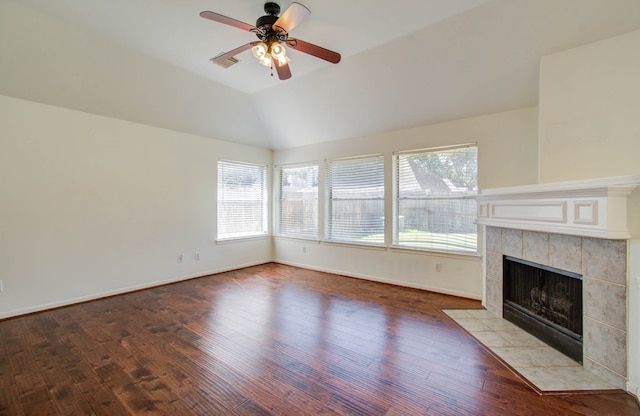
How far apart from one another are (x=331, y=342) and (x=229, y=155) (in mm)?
4066

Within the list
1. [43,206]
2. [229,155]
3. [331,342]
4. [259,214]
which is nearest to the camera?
[331,342]

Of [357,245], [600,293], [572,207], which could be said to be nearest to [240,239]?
[357,245]

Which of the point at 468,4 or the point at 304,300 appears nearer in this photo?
the point at 468,4

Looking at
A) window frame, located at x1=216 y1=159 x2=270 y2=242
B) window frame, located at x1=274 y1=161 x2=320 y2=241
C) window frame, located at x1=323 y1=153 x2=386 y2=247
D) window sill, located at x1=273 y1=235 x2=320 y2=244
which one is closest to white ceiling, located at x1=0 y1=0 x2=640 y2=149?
window frame, located at x1=323 y1=153 x2=386 y2=247

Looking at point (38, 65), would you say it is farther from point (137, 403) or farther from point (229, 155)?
point (137, 403)

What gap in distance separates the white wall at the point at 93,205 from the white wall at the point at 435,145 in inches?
86.0

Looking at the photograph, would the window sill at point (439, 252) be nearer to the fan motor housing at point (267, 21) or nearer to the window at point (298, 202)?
the window at point (298, 202)

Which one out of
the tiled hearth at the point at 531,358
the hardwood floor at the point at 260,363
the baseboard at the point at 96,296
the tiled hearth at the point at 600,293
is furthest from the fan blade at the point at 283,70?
the baseboard at the point at 96,296

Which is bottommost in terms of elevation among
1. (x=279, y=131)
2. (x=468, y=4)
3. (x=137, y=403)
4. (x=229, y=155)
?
(x=137, y=403)

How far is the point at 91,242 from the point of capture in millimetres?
3730

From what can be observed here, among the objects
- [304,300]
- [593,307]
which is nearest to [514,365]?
[593,307]

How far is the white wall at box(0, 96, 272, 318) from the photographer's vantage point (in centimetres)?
321

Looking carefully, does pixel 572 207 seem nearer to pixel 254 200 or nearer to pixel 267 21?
pixel 267 21

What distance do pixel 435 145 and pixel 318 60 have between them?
2071 millimetres
